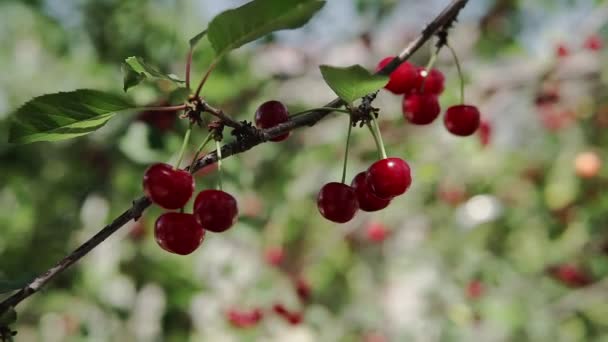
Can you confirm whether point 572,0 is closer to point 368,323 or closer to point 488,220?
point 488,220

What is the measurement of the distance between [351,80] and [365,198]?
33cm

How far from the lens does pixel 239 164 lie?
2750 millimetres

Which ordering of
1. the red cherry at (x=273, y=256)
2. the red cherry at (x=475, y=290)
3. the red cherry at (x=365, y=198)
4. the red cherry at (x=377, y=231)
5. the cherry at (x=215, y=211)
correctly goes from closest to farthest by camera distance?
the cherry at (x=215, y=211) → the red cherry at (x=365, y=198) → the red cherry at (x=273, y=256) → the red cherry at (x=475, y=290) → the red cherry at (x=377, y=231)

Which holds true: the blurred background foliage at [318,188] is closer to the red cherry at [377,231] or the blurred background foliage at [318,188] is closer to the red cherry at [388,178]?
the red cherry at [377,231]

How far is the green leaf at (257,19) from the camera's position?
0.87m

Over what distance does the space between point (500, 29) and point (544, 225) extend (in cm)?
227

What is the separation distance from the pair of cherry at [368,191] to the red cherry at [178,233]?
11.3 inches

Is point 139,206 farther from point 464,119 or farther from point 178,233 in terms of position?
point 464,119

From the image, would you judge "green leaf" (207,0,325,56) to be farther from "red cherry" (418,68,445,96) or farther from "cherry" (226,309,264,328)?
"cherry" (226,309,264,328)

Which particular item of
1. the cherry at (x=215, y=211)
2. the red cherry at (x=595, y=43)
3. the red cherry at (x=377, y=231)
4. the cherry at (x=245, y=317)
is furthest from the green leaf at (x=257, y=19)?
the red cherry at (x=377, y=231)

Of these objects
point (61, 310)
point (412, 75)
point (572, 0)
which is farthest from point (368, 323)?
point (412, 75)

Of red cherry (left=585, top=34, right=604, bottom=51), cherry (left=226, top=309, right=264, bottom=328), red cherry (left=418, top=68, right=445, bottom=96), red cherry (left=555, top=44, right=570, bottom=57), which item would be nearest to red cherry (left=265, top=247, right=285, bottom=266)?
cherry (left=226, top=309, right=264, bottom=328)

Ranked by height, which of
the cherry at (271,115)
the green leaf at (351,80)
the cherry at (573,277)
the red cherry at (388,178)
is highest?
the cherry at (573,277)

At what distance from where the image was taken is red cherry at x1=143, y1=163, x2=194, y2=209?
1.04 m
